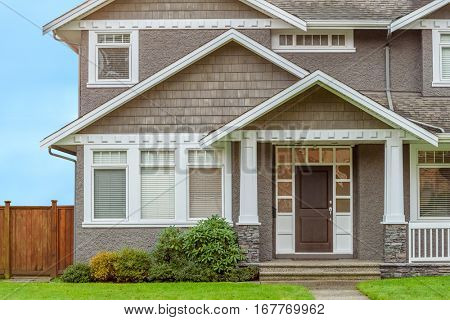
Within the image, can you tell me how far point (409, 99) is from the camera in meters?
20.0

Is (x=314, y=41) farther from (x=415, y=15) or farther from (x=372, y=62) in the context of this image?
(x=415, y=15)

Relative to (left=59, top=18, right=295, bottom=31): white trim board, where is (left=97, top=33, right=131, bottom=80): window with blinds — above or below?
below

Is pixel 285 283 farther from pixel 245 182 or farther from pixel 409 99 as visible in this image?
pixel 409 99

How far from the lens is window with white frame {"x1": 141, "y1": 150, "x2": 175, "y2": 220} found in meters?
18.3

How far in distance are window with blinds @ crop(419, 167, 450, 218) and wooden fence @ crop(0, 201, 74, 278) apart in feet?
31.2

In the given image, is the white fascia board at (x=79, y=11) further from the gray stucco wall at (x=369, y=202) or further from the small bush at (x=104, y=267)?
the gray stucco wall at (x=369, y=202)

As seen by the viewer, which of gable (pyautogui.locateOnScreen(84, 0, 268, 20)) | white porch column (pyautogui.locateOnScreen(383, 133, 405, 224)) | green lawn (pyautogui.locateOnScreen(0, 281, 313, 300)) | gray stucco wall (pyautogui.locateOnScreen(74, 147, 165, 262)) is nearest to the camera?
green lawn (pyautogui.locateOnScreen(0, 281, 313, 300))

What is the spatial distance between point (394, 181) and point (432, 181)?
2283 millimetres

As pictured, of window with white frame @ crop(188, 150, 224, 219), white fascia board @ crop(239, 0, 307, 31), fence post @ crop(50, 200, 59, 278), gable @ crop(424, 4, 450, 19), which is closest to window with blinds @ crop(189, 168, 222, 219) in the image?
window with white frame @ crop(188, 150, 224, 219)

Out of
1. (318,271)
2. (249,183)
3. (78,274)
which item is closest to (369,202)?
(318,271)

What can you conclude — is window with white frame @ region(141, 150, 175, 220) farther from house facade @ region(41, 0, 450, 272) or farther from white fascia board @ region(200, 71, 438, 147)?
white fascia board @ region(200, 71, 438, 147)

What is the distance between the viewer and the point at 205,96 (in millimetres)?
18469

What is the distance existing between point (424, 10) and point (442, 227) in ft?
20.6
